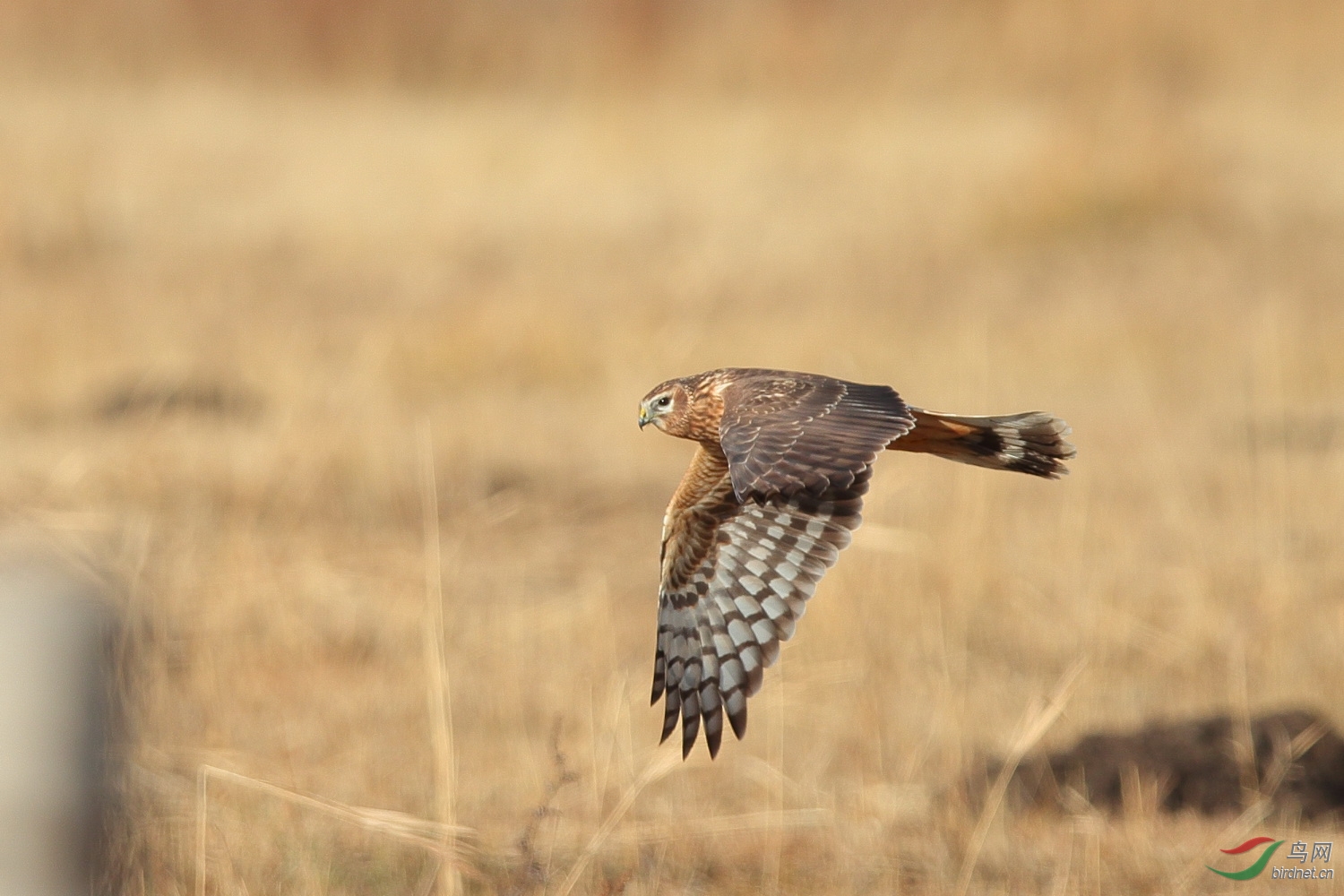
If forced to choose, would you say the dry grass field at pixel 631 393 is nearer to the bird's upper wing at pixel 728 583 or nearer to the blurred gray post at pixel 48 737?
the bird's upper wing at pixel 728 583

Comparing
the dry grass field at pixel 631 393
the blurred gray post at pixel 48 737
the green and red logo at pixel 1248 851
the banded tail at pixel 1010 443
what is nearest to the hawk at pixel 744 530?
the banded tail at pixel 1010 443

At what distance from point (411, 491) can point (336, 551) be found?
0.66 metres

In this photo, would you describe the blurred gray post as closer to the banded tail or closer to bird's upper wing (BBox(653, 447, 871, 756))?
bird's upper wing (BBox(653, 447, 871, 756))

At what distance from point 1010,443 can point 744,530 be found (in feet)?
1.62

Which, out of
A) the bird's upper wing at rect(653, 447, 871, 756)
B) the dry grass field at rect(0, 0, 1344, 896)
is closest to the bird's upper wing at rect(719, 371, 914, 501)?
the bird's upper wing at rect(653, 447, 871, 756)

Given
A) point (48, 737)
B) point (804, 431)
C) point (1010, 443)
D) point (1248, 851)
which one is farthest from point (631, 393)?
point (48, 737)

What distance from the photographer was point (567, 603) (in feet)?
17.2

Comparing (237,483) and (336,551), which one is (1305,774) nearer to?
(336,551)

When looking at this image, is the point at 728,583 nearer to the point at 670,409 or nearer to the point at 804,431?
the point at 670,409

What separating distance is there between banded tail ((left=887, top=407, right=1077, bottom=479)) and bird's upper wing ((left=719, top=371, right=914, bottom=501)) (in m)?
0.28

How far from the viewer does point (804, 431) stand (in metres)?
2.62

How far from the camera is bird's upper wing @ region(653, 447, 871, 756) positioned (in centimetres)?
298

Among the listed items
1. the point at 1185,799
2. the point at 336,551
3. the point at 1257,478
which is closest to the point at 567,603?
the point at 336,551

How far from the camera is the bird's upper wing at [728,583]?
2982mm
